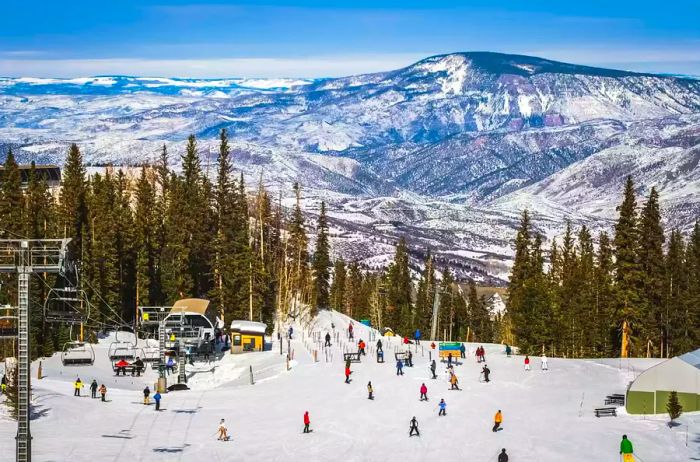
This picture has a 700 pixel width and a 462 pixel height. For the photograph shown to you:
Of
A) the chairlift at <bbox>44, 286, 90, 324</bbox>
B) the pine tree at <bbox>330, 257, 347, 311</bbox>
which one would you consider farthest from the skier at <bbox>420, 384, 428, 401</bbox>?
the pine tree at <bbox>330, 257, 347, 311</bbox>

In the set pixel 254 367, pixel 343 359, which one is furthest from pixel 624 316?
pixel 254 367

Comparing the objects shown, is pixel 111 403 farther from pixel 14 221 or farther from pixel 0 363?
pixel 14 221

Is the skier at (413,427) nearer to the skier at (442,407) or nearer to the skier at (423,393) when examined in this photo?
the skier at (442,407)

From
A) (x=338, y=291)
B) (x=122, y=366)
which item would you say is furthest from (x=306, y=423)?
(x=338, y=291)

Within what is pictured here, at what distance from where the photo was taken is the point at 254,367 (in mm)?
83438

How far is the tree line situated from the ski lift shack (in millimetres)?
27484

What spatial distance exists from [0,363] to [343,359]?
84.8 feet

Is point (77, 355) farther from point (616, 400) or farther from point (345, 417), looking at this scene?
point (616, 400)

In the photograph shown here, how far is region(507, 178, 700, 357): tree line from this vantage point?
93.4m

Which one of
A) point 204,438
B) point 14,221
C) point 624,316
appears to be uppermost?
point 14,221

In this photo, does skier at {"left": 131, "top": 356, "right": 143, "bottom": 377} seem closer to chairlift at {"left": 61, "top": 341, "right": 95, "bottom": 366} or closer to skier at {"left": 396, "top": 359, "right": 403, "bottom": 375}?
chairlift at {"left": 61, "top": 341, "right": 95, "bottom": 366}

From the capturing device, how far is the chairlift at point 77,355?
8000cm

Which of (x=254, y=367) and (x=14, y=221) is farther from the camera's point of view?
(x=14, y=221)

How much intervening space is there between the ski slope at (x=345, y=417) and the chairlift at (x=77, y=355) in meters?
0.85
